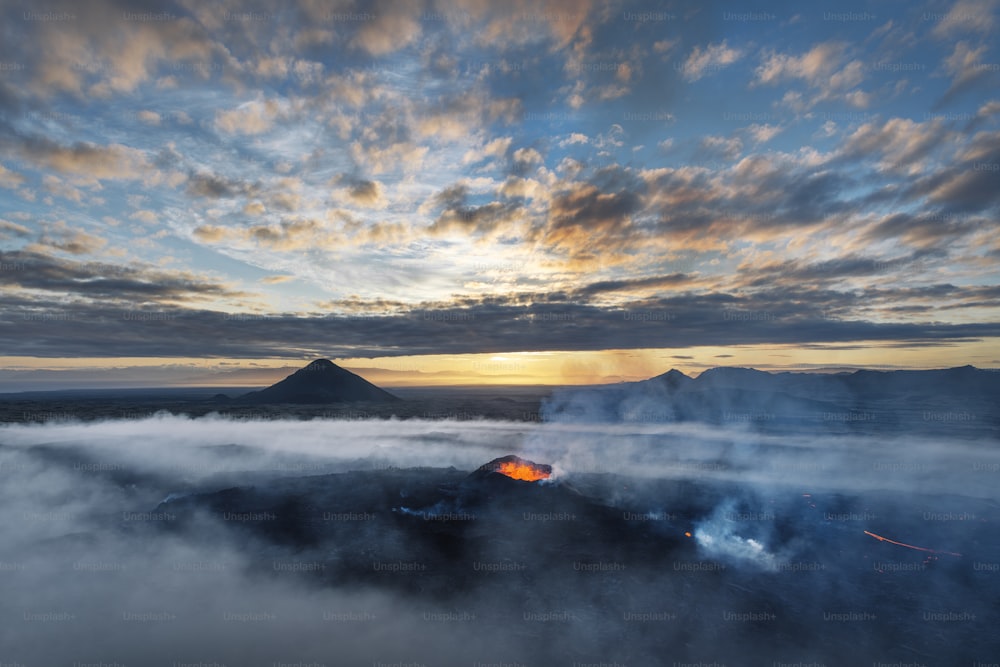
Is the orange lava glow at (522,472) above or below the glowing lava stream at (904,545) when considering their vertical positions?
above

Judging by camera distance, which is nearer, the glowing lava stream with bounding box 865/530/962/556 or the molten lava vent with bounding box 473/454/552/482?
the glowing lava stream with bounding box 865/530/962/556

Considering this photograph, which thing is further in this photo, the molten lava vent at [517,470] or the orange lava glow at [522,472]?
the orange lava glow at [522,472]

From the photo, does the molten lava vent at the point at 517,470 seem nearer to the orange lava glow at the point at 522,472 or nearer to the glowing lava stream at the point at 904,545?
the orange lava glow at the point at 522,472

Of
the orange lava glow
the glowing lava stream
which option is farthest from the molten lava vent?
the glowing lava stream

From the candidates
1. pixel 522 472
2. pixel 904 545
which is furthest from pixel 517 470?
pixel 904 545

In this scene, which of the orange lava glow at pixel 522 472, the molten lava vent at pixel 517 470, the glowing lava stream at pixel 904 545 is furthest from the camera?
the orange lava glow at pixel 522 472

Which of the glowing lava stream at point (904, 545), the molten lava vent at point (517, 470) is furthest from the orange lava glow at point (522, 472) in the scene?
the glowing lava stream at point (904, 545)

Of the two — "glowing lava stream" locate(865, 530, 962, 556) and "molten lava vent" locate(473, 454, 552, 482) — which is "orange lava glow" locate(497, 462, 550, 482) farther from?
"glowing lava stream" locate(865, 530, 962, 556)

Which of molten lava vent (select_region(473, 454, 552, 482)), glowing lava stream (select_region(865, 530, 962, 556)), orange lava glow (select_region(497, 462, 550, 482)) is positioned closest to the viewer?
glowing lava stream (select_region(865, 530, 962, 556))

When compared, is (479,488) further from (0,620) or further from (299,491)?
(0,620)
